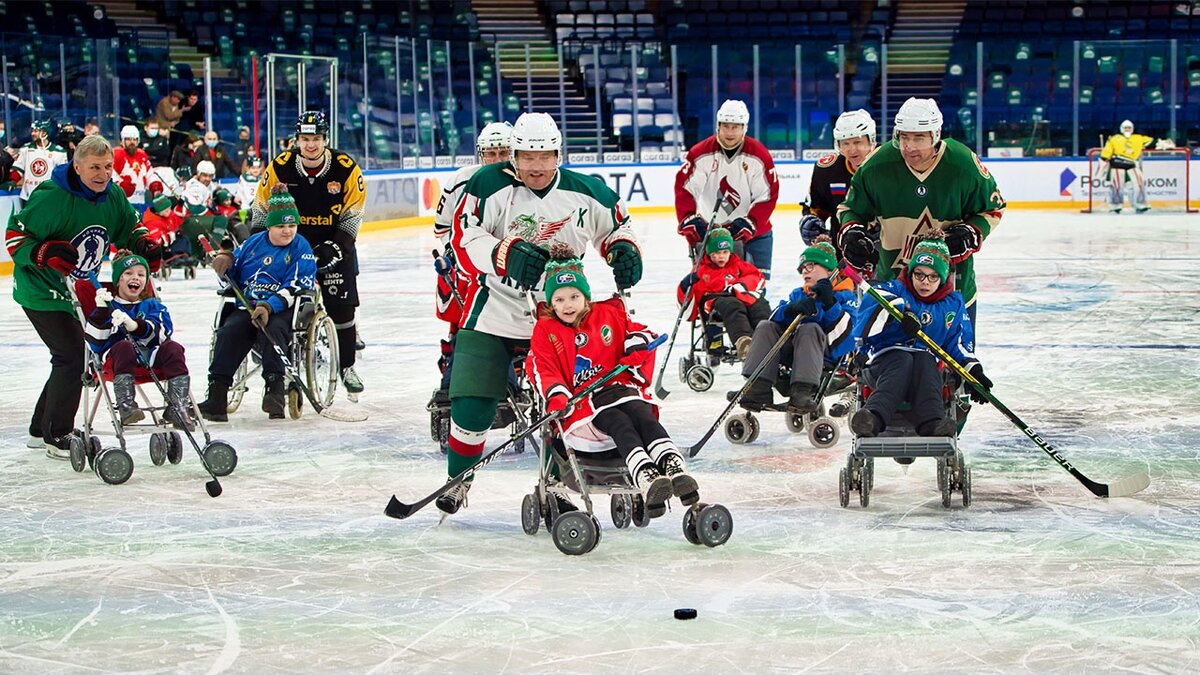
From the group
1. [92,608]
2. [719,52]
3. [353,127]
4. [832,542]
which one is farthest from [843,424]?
[719,52]

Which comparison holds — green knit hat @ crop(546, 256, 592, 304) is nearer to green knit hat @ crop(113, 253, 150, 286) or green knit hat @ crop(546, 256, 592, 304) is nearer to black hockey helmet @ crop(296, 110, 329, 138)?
green knit hat @ crop(113, 253, 150, 286)

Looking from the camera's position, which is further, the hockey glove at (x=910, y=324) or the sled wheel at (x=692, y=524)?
the hockey glove at (x=910, y=324)

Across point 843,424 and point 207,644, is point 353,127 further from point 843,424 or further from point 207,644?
point 207,644

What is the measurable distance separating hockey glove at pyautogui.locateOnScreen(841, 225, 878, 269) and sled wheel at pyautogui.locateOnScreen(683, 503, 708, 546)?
1.21 m

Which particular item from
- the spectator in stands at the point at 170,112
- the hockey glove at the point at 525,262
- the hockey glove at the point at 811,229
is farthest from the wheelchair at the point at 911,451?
the spectator in stands at the point at 170,112

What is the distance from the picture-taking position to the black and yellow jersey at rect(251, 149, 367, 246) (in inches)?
269

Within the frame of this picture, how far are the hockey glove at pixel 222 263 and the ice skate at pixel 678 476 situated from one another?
277 centimetres

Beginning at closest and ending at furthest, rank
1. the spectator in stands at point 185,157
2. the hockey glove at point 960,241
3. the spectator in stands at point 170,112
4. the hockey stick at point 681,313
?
the hockey glove at point 960,241
the hockey stick at point 681,313
the spectator in stands at point 185,157
the spectator in stands at point 170,112

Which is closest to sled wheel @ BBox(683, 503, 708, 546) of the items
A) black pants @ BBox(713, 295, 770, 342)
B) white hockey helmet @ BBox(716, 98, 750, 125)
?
black pants @ BBox(713, 295, 770, 342)

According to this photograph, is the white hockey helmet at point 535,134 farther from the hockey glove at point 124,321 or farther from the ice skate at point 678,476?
the hockey glove at point 124,321

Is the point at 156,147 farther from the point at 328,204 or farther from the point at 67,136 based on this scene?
the point at 328,204

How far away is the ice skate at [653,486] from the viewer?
3969mm

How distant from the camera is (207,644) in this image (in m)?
3.44

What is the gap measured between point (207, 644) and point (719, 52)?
1794 centimetres
